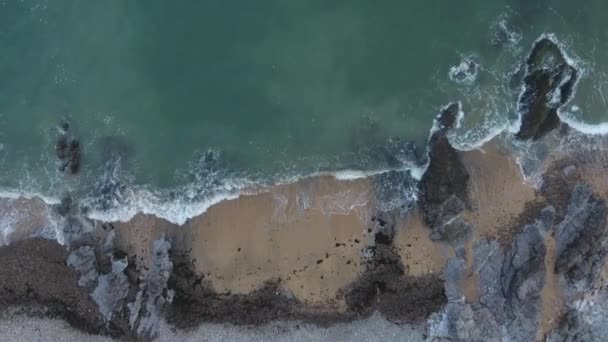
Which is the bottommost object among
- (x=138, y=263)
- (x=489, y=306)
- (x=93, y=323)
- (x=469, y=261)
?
(x=93, y=323)

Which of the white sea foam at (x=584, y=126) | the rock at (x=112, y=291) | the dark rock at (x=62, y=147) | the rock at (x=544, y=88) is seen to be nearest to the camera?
the rock at (x=112, y=291)

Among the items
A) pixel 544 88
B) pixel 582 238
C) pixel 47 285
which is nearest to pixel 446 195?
pixel 582 238

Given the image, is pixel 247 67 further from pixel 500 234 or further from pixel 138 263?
pixel 500 234

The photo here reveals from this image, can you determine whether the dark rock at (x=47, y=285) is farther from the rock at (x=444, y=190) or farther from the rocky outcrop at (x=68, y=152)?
the rock at (x=444, y=190)

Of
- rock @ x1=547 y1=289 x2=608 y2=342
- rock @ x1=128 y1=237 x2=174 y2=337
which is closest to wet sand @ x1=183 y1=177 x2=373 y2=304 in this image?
rock @ x1=128 y1=237 x2=174 y2=337

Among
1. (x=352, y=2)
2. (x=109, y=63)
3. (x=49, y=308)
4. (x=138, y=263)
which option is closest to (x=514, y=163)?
(x=352, y=2)

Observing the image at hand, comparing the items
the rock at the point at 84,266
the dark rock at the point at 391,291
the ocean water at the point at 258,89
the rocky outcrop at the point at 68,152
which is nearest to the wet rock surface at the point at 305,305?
the dark rock at the point at 391,291
